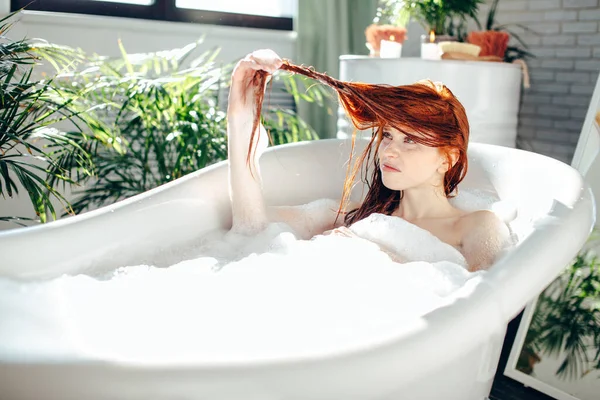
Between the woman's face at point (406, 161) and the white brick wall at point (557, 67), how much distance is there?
155cm

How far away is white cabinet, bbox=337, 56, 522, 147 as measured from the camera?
258 cm

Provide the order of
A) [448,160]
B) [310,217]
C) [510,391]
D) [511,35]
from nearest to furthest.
Result: [448,160] < [310,217] < [510,391] < [511,35]

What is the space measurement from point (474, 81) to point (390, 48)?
0.37m

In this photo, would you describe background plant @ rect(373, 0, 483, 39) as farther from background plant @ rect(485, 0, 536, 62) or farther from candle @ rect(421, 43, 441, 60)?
candle @ rect(421, 43, 441, 60)

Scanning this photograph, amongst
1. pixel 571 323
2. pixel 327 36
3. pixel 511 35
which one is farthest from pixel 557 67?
pixel 571 323

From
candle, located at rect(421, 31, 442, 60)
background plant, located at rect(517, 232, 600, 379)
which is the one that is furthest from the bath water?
candle, located at rect(421, 31, 442, 60)

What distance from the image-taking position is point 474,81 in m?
2.60

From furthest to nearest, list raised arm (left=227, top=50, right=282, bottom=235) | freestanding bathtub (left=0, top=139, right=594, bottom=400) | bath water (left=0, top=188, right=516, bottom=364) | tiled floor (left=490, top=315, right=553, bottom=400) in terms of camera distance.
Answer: tiled floor (left=490, top=315, right=553, bottom=400) → raised arm (left=227, top=50, right=282, bottom=235) → bath water (left=0, top=188, right=516, bottom=364) → freestanding bathtub (left=0, top=139, right=594, bottom=400)

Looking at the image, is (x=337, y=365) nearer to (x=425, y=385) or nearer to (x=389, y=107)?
(x=425, y=385)

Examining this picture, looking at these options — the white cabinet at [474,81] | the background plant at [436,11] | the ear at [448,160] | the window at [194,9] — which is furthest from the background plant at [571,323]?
the window at [194,9]

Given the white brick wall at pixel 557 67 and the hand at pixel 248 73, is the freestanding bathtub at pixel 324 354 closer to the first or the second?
the hand at pixel 248 73

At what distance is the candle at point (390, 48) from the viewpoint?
2.74 metres

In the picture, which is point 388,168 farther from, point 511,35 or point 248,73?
point 511,35

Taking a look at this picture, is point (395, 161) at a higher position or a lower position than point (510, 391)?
higher
